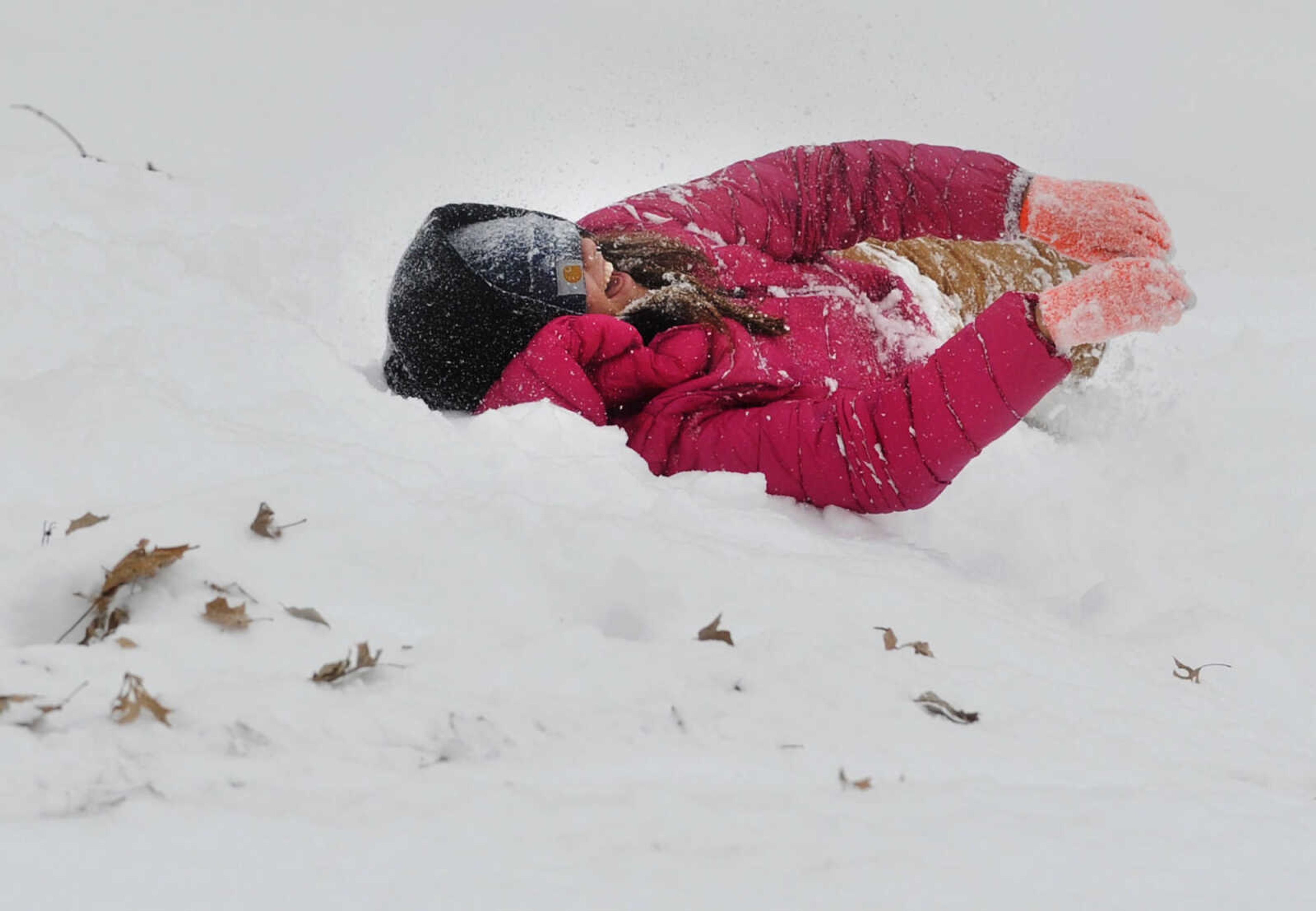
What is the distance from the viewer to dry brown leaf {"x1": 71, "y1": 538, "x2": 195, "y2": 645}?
872mm

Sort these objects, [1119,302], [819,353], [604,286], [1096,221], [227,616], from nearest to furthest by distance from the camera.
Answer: [227,616], [1119,302], [1096,221], [604,286], [819,353]

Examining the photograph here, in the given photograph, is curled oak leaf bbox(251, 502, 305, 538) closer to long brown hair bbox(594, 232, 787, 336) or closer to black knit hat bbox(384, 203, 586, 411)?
black knit hat bbox(384, 203, 586, 411)

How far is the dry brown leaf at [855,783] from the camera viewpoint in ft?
2.60

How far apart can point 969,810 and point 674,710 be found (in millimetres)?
258

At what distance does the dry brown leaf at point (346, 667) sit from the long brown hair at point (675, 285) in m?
1.15

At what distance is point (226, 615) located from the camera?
34.8 inches

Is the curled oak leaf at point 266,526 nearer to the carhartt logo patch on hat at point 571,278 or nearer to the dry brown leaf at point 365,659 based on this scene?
the dry brown leaf at point 365,659

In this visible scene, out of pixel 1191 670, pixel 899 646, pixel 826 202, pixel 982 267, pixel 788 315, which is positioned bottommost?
pixel 1191 670

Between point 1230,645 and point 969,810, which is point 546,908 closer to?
point 969,810

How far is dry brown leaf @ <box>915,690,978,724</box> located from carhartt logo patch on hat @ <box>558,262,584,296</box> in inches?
43.4

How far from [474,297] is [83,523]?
35.5 inches

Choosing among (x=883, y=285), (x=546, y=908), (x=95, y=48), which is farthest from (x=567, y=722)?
(x=95, y=48)

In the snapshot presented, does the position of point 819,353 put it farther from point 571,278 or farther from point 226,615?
point 226,615

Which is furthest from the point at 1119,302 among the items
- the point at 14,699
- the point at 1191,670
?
the point at 14,699
